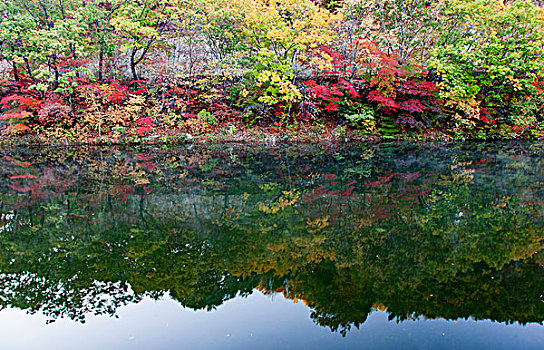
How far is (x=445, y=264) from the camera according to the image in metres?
3.72

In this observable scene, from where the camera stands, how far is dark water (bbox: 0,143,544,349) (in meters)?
2.77

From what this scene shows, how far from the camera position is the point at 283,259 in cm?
390

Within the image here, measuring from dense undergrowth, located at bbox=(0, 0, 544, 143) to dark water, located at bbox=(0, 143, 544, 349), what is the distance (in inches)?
319

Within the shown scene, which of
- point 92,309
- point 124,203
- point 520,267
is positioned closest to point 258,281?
point 92,309

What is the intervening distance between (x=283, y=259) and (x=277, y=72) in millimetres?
13172

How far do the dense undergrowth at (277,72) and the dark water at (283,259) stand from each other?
26.6 feet

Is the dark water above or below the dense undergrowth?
below

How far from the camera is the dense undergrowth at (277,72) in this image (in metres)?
14.6

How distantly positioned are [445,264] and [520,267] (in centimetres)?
80

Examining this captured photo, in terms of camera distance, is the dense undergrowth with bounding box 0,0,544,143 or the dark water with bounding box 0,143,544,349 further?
the dense undergrowth with bounding box 0,0,544,143

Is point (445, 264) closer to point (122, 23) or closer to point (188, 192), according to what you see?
point (188, 192)

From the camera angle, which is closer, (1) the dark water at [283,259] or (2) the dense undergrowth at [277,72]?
(1) the dark water at [283,259]

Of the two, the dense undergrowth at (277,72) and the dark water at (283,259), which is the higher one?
the dense undergrowth at (277,72)

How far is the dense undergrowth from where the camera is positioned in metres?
14.6
